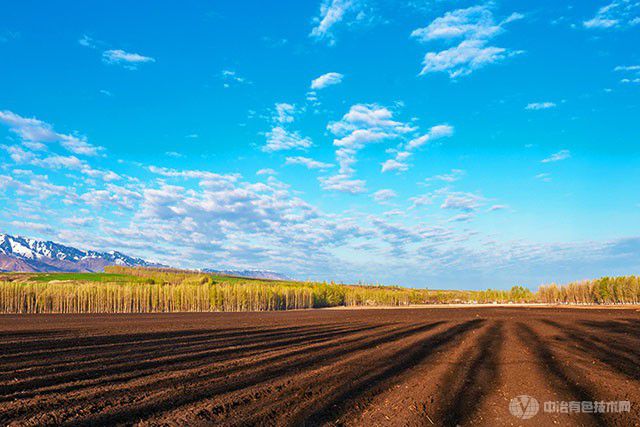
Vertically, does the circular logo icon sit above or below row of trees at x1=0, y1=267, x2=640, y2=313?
above

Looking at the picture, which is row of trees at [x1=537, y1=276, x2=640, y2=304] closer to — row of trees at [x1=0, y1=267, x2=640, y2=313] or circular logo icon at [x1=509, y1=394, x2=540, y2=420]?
row of trees at [x1=0, y1=267, x2=640, y2=313]

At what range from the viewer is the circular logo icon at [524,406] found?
8.22m

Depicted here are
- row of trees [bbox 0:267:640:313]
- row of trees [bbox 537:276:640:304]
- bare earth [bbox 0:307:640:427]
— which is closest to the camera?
bare earth [bbox 0:307:640:427]

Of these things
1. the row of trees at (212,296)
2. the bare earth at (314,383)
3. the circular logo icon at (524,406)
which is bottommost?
the row of trees at (212,296)

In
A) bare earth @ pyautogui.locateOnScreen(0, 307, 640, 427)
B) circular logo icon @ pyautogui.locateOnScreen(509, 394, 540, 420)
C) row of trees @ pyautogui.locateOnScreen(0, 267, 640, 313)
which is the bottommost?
row of trees @ pyautogui.locateOnScreen(0, 267, 640, 313)

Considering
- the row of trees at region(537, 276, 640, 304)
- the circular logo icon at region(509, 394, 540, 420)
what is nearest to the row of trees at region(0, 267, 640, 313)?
the row of trees at region(537, 276, 640, 304)

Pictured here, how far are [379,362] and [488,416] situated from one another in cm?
656

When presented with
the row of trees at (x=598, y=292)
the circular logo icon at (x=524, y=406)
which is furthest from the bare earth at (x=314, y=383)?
the row of trees at (x=598, y=292)

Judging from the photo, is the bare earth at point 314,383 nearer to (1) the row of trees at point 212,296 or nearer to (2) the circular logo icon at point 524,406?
(2) the circular logo icon at point 524,406

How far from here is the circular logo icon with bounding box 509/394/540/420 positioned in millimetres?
8219

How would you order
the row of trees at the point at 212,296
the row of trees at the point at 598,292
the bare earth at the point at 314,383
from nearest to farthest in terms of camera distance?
the bare earth at the point at 314,383 < the row of trees at the point at 212,296 < the row of trees at the point at 598,292

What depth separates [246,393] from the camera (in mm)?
9906

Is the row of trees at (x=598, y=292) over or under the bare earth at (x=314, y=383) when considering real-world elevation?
under

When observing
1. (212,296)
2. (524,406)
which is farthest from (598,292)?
(524,406)
